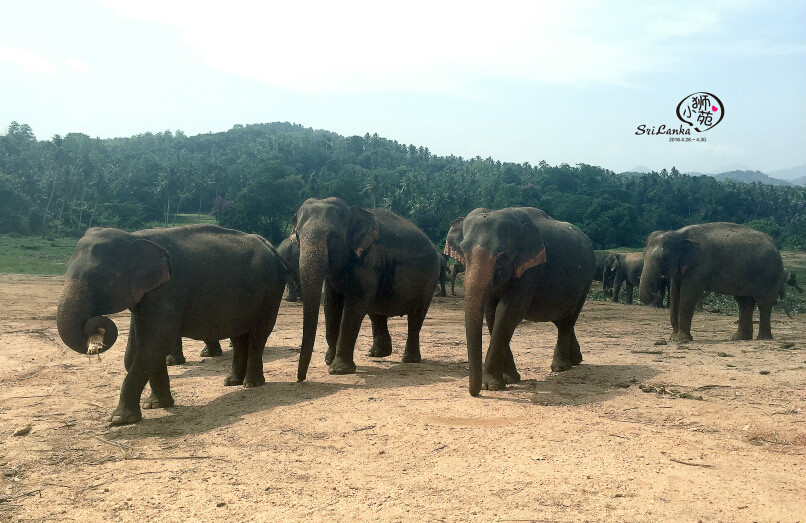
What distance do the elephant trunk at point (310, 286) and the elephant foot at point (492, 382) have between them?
2179mm

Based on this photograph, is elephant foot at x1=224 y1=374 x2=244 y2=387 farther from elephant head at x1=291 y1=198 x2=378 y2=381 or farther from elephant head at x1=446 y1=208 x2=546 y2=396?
elephant head at x1=446 y1=208 x2=546 y2=396

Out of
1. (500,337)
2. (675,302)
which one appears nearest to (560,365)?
(500,337)

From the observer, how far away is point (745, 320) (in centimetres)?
1495

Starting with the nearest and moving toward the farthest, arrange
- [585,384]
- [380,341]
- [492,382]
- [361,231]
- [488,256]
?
[488,256] < [492,382] < [585,384] < [361,231] < [380,341]

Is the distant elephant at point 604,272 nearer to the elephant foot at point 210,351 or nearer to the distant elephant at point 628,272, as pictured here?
the distant elephant at point 628,272

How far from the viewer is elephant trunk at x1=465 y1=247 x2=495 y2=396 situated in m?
7.83

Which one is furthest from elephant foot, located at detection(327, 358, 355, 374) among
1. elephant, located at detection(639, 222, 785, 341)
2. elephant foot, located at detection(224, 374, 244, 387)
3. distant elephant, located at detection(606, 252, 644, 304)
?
distant elephant, located at detection(606, 252, 644, 304)

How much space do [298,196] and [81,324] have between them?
5222 cm

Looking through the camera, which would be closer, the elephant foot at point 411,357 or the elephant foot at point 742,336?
the elephant foot at point 411,357

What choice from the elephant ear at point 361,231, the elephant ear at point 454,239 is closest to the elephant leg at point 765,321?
the elephant ear at point 454,239

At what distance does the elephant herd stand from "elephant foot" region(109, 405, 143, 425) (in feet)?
0.03

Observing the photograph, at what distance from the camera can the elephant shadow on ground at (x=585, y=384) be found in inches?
314

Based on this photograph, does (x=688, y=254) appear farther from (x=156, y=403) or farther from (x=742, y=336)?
(x=156, y=403)

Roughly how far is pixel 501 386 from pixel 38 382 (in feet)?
20.4
